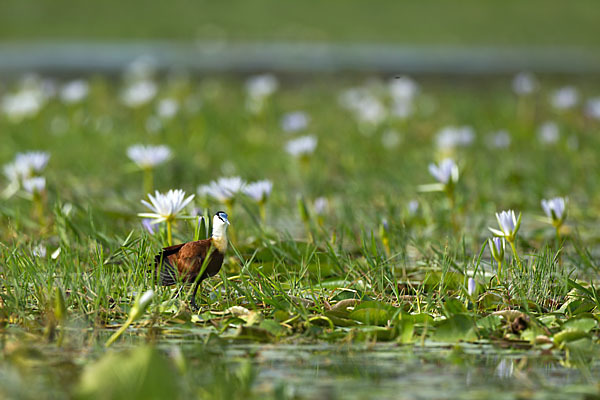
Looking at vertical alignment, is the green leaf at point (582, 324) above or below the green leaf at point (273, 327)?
above

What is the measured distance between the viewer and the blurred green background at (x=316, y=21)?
2188 cm

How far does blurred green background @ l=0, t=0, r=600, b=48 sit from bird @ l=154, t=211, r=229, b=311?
17.1 meters

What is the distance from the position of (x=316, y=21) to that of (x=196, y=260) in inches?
828

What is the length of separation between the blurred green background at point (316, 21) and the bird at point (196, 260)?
1714 cm

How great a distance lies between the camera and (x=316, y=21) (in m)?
23.3

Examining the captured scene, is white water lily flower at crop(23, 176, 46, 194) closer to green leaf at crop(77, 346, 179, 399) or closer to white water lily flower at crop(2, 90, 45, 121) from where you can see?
green leaf at crop(77, 346, 179, 399)

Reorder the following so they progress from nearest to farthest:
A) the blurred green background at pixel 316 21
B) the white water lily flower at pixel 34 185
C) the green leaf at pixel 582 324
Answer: the green leaf at pixel 582 324 < the white water lily flower at pixel 34 185 < the blurred green background at pixel 316 21

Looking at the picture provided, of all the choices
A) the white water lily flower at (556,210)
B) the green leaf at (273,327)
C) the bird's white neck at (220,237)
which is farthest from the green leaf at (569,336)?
the bird's white neck at (220,237)

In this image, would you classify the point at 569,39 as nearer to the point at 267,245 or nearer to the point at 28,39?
the point at 28,39

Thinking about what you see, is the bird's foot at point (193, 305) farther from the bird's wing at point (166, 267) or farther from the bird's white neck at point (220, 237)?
the bird's white neck at point (220, 237)

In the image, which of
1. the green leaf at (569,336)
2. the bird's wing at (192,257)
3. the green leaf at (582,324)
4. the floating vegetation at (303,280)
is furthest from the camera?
the bird's wing at (192,257)

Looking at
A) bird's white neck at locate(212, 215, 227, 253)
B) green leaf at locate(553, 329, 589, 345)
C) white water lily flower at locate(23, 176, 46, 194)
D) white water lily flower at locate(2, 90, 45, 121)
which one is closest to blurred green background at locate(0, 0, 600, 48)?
white water lily flower at locate(2, 90, 45, 121)

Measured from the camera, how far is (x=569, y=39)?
21.6m

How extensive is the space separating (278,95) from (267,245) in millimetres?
7905
